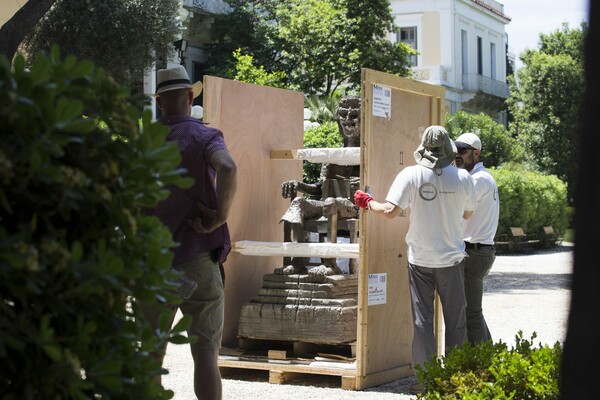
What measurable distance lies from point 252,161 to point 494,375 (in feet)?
12.2

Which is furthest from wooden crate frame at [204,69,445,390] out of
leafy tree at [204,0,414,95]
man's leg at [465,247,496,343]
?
leafy tree at [204,0,414,95]

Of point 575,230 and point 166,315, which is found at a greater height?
point 575,230

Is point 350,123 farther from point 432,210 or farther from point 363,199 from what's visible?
point 432,210

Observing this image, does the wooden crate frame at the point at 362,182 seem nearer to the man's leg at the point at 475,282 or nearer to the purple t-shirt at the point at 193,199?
the man's leg at the point at 475,282

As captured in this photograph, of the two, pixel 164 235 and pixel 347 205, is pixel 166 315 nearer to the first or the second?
pixel 164 235

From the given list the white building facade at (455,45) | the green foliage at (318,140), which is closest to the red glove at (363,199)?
the green foliage at (318,140)

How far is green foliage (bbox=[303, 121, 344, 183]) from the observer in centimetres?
1845

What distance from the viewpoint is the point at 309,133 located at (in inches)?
744

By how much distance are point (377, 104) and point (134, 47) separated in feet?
50.1

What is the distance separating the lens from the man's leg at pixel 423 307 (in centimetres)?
720

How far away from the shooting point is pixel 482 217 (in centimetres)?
777

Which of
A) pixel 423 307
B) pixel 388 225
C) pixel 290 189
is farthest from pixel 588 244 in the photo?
pixel 290 189

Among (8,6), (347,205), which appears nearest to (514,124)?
(8,6)

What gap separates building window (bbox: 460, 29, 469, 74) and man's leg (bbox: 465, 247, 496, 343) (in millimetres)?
44257
